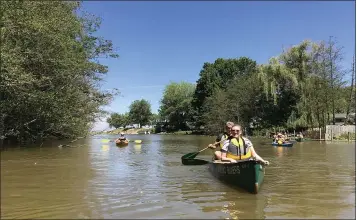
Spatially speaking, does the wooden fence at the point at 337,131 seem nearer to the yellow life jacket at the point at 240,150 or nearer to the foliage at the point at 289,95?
the foliage at the point at 289,95

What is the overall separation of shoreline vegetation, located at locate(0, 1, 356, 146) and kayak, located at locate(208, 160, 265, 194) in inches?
395

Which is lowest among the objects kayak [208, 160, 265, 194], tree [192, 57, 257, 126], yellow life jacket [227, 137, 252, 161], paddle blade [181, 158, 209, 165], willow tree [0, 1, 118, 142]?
paddle blade [181, 158, 209, 165]

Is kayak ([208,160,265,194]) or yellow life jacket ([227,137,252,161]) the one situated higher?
yellow life jacket ([227,137,252,161])

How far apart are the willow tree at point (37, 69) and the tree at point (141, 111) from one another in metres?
93.6

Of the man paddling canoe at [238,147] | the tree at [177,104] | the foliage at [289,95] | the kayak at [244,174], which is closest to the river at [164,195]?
the kayak at [244,174]

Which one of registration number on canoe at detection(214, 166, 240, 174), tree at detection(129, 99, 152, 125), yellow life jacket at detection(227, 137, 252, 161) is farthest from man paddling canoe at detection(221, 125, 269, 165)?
tree at detection(129, 99, 152, 125)

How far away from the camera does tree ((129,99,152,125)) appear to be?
119125mm

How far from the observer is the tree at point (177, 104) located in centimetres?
8519

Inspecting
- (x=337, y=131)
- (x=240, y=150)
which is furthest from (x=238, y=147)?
(x=337, y=131)

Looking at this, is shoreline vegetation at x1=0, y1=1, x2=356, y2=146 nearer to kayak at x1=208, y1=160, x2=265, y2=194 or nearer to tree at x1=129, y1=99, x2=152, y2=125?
kayak at x1=208, y1=160, x2=265, y2=194

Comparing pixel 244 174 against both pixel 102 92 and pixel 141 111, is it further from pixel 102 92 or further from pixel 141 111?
pixel 141 111

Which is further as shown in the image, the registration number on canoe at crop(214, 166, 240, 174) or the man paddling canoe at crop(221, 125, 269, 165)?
the man paddling canoe at crop(221, 125, 269, 165)

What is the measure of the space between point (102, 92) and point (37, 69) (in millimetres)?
10764

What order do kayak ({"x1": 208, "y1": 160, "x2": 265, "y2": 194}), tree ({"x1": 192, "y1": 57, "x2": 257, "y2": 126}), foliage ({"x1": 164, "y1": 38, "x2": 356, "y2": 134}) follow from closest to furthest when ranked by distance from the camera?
kayak ({"x1": 208, "y1": 160, "x2": 265, "y2": 194}) < foliage ({"x1": 164, "y1": 38, "x2": 356, "y2": 134}) < tree ({"x1": 192, "y1": 57, "x2": 257, "y2": 126})
